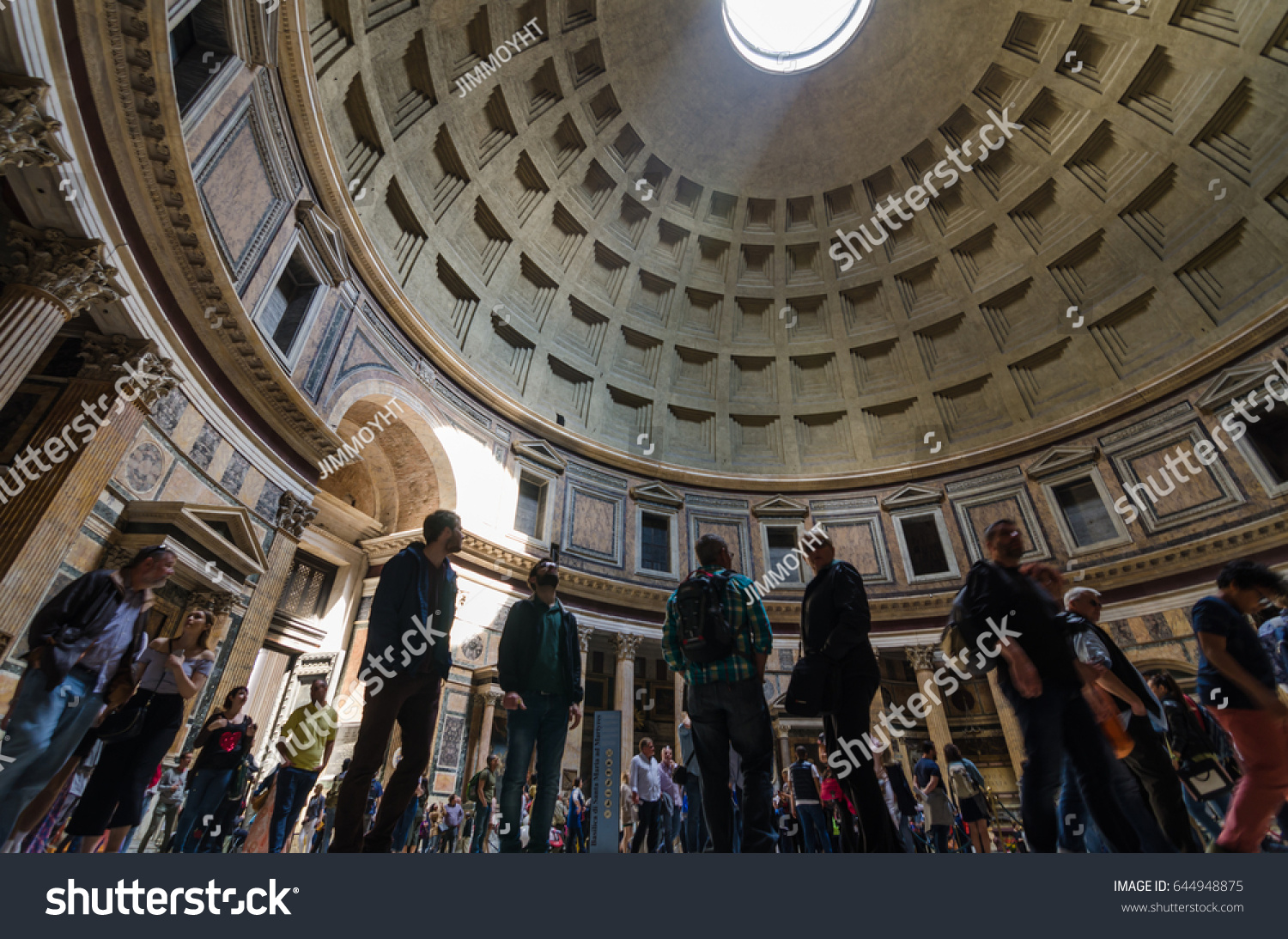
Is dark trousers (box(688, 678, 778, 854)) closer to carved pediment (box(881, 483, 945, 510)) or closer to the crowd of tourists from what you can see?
the crowd of tourists

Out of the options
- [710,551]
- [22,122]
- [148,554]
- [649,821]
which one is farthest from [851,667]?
[22,122]

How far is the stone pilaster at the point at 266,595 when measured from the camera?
8555 mm

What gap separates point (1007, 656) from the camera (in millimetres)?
3041

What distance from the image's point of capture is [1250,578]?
12.4 ft

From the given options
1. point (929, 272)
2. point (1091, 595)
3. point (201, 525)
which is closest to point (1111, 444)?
point (929, 272)

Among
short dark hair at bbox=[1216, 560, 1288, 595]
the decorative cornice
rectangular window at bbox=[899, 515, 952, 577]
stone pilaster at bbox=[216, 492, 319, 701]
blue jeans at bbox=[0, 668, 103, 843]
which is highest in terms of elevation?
rectangular window at bbox=[899, 515, 952, 577]

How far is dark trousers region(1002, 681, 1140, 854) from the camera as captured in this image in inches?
112

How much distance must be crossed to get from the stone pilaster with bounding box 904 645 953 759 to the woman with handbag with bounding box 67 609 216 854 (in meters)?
16.6

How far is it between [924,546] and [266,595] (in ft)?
57.3

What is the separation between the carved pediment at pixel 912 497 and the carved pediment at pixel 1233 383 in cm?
668

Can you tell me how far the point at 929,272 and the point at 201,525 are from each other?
2231 cm

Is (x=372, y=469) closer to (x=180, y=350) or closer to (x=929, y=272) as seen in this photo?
(x=180, y=350)

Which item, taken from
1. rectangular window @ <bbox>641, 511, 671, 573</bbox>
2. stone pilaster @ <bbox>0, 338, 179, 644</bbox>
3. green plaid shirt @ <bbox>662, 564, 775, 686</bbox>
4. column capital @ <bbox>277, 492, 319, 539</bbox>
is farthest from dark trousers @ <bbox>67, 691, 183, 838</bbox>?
rectangular window @ <bbox>641, 511, 671, 573</bbox>

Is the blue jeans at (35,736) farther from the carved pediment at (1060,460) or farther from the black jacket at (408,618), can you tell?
the carved pediment at (1060,460)
